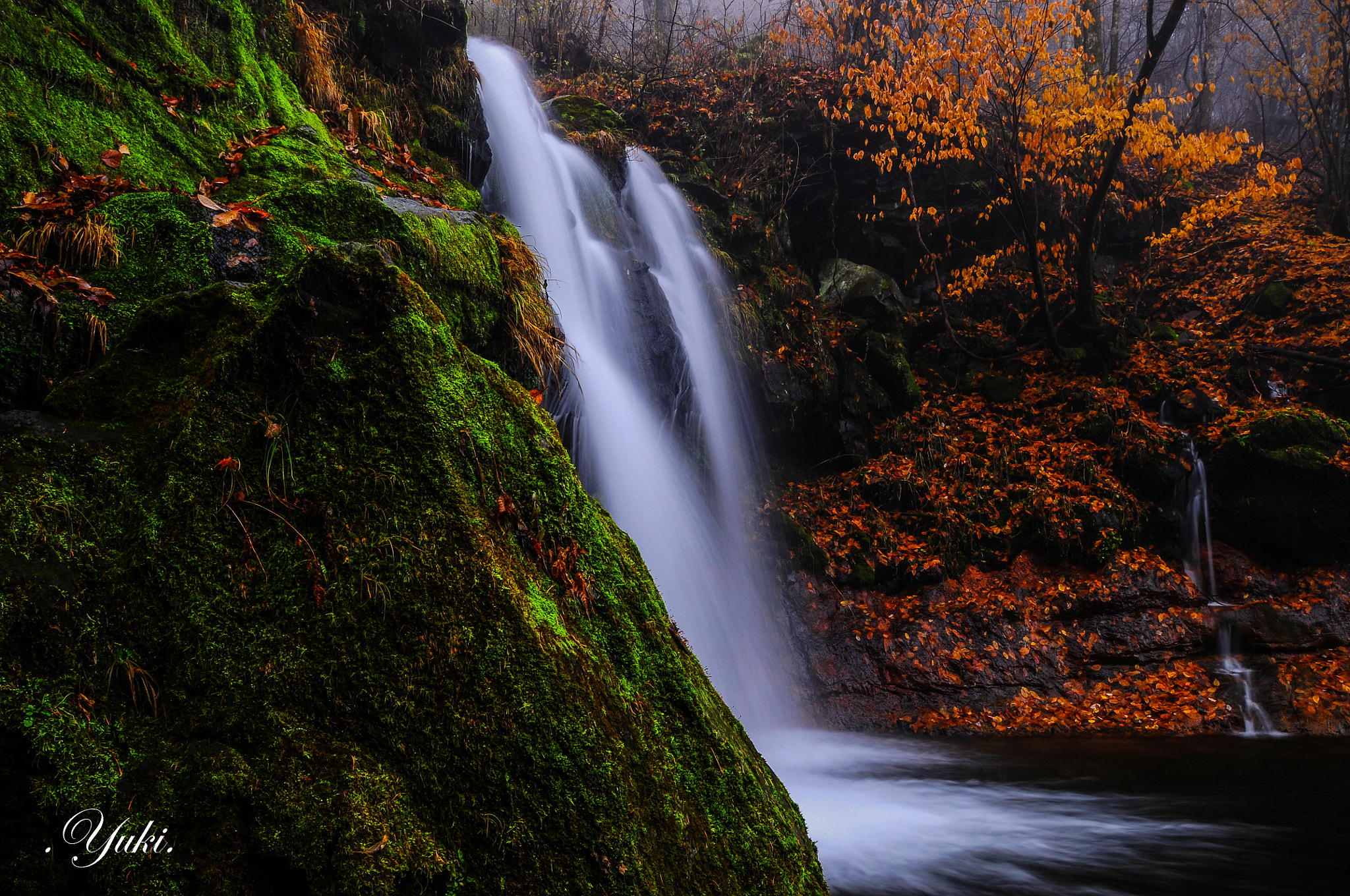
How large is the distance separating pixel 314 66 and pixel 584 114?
575 centimetres

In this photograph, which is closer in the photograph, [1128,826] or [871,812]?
[1128,826]

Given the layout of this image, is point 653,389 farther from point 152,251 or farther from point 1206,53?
point 1206,53

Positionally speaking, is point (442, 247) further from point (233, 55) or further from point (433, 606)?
point (433, 606)

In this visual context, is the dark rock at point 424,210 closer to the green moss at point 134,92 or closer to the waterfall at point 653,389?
the green moss at point 134,92

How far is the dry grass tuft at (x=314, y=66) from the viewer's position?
5730 millimetres

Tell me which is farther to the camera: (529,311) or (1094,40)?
(1094,40)

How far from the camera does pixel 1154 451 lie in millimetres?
8844

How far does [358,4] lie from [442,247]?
508 centimetres

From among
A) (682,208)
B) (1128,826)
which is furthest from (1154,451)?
(682,208)

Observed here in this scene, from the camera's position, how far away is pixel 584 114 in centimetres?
1079

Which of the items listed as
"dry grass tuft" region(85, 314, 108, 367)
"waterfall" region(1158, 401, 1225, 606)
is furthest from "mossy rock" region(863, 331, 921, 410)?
"dry grass tuft" region(85, 314, 108, 367)

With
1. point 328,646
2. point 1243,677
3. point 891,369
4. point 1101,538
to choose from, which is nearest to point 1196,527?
point 1101,538
